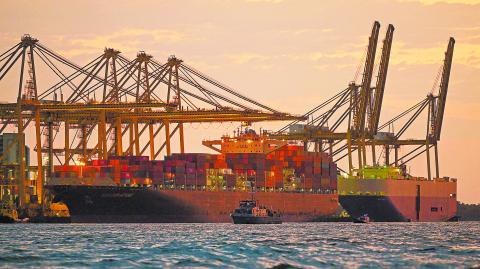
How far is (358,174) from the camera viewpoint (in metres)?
180

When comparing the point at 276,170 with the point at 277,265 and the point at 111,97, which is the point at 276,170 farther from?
the point at 277,265

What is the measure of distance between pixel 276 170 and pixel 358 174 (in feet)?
78.4

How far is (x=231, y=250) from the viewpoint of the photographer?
7650 cm

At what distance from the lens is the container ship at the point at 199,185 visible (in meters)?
140

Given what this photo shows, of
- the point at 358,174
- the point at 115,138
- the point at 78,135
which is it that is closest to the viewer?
the point at 115,138

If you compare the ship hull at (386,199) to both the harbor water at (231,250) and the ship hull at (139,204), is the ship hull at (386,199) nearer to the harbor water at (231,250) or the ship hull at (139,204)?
the ship hull at (139,204)

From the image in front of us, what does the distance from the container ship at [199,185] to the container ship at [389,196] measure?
196 inches

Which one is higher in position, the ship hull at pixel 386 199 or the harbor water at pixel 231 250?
the ship hull at pixel 386 199

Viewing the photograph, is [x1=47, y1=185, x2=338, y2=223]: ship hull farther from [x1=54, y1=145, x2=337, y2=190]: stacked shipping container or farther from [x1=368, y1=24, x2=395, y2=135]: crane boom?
[x1=368, y1=24, x2=395, y2=135]: crane boom

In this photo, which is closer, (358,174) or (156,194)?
(156,194)

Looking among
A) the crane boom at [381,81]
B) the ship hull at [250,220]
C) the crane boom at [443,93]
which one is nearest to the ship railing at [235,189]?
the crane boom at [381,81]

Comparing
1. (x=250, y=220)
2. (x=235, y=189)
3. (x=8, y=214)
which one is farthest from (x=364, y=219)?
(x=8, y=214)

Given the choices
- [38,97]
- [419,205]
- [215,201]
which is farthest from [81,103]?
[419,205]

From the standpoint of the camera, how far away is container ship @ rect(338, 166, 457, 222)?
171 metres
